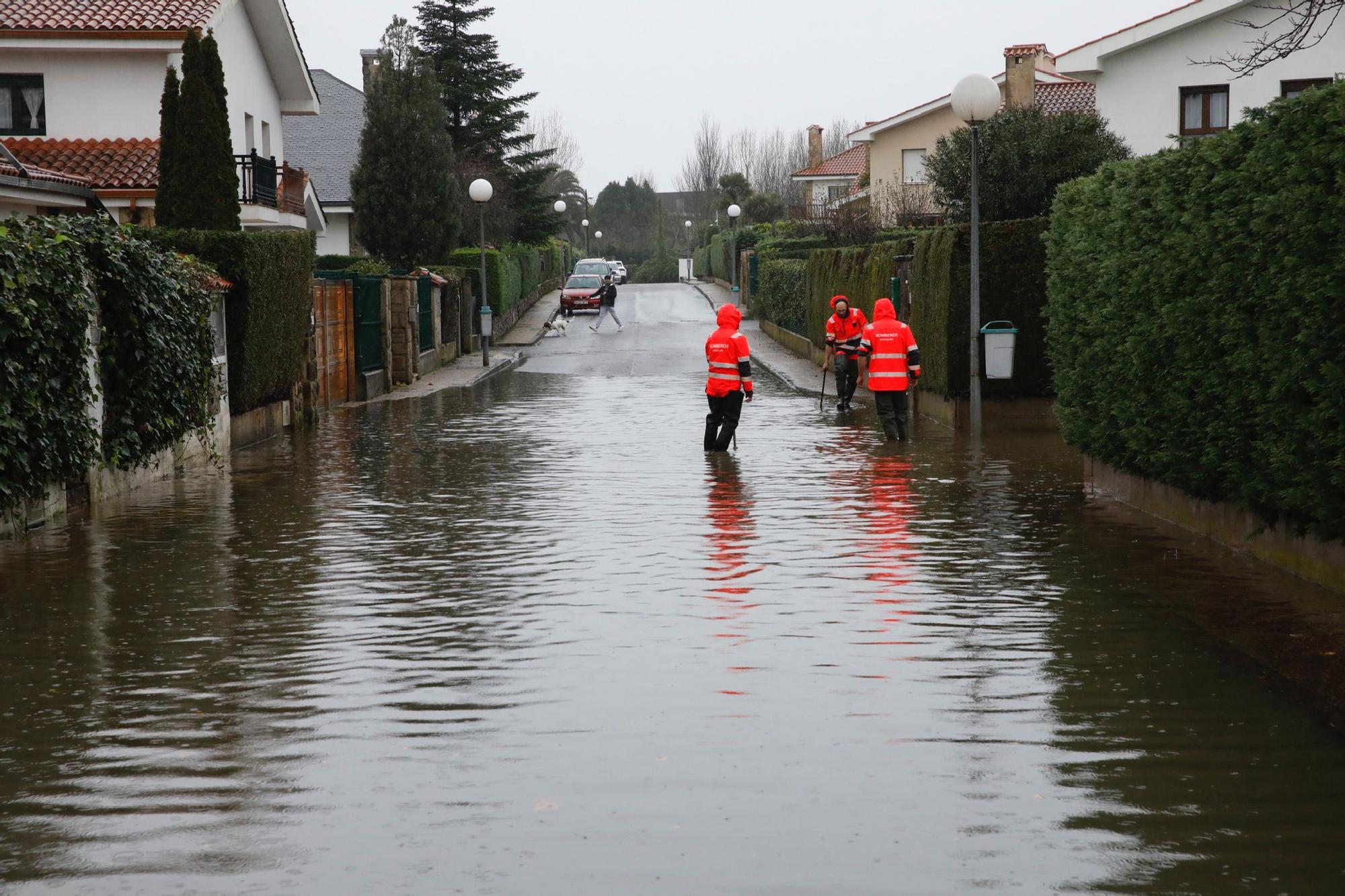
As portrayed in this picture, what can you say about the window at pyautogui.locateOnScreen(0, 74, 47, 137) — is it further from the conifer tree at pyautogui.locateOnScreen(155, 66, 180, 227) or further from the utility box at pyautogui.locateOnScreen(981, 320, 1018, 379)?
the utility box at pyautogui.locateOnScreen(981, 320, 1018, 379)

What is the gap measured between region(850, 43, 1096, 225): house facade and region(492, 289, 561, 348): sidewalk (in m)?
12.2

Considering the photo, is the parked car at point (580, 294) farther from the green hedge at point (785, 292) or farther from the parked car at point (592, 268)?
the green hedge at point (785, 292)

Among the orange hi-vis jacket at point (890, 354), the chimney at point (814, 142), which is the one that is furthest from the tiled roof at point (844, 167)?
the orange hi-vis jacket at point (890, 354)

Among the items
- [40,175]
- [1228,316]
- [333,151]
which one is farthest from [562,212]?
[1228,316]

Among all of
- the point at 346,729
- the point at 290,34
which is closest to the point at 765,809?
the point at 346,729

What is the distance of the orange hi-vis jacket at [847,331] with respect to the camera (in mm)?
22219

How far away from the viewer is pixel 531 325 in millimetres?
50656

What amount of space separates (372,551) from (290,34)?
88.4 feet

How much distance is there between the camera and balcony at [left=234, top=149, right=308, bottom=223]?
32.1 m

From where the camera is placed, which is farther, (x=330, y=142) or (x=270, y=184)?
(x=330, y=142)

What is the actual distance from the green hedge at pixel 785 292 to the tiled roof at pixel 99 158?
1516cm

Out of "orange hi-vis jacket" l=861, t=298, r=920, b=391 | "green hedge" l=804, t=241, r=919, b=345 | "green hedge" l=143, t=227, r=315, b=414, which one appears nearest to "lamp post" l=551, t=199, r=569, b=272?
"green hedge" l=804, t=241, r=919, b=345

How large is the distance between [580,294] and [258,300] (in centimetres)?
3668

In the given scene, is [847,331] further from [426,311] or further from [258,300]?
[426,311]
